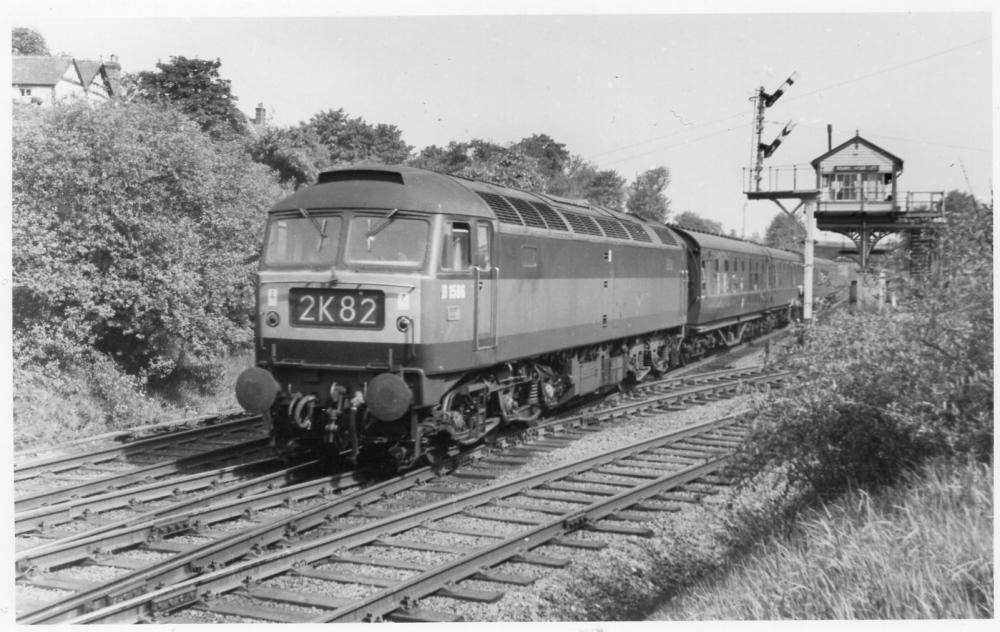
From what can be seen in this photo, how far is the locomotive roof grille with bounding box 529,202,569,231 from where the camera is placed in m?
11.9

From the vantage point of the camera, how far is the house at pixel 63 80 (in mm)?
13438

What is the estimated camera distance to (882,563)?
211 inches

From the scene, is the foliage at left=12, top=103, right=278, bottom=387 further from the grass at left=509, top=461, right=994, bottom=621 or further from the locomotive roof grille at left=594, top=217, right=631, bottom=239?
the grass at left=509, top=461, right=994, bottom=621

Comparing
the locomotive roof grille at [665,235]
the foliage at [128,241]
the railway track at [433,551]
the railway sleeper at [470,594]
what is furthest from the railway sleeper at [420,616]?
the locomotive roof grille at [665,235]

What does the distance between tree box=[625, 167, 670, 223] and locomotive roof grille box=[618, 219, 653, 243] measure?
105 ft

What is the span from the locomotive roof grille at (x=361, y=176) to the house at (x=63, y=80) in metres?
4.00

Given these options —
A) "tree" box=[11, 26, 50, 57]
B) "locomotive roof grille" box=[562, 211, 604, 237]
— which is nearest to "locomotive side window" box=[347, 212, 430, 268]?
"locomotive roof grille" box=[562, 211, 604, 237]

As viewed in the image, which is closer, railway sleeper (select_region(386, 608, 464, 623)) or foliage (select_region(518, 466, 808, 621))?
railway sleeper (select_region(386, 608, 464, 623))

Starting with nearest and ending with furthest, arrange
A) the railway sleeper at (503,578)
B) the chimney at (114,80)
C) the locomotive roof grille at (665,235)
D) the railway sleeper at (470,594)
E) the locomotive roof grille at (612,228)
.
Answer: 1. the railway sleeper at (470,594)
2. the railway sleeper at (503,578)
3. the locomotive roof grille at (612,228)
4. the chimney at (114,80)
5. the locomotive roof grille at (665,235)

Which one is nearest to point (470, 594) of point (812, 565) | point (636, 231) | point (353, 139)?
point (812, 565)

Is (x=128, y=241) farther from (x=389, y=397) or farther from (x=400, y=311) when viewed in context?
(x=389, y=397)

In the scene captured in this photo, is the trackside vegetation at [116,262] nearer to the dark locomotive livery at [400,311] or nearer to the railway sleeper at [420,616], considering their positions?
the dark locomotive livery at [400,311]

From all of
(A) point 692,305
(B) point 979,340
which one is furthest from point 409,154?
(B) point 979,340

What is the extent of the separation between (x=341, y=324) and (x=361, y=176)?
1.74 m
